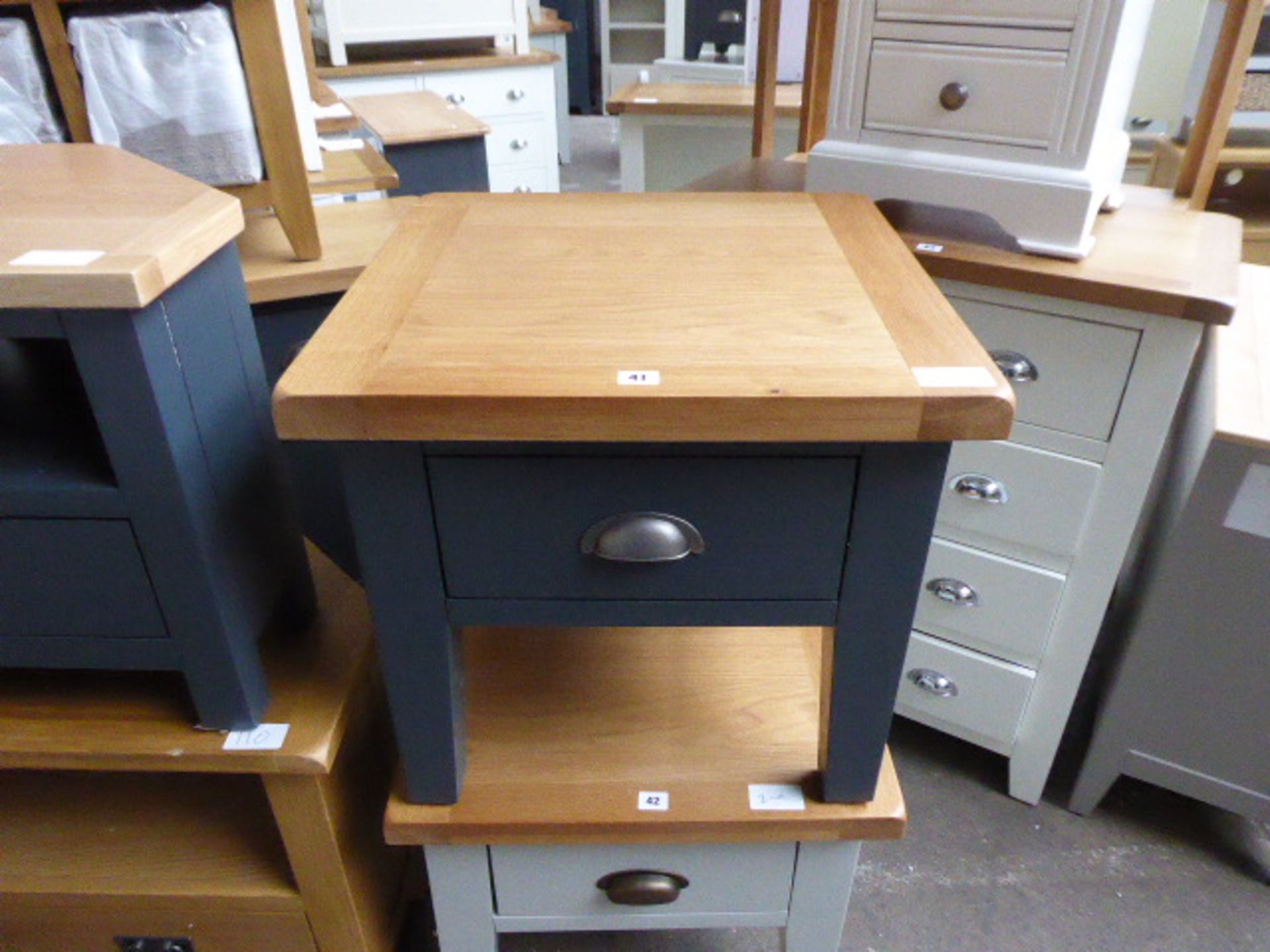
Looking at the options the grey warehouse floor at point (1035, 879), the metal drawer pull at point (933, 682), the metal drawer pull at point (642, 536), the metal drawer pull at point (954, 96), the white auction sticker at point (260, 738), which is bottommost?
the grey warehouse floor at point (1035, 879)

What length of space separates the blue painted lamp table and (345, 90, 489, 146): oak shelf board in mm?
1291

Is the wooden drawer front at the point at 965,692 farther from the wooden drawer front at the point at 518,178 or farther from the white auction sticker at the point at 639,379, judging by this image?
the wooden drawer front at the point at 518,178

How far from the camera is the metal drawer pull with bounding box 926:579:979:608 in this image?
118 cm

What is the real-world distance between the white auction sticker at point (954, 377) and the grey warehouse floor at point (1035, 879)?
2.72ft

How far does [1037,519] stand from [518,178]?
2788 mm

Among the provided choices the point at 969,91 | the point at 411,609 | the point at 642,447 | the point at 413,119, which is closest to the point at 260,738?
the point at 411,609

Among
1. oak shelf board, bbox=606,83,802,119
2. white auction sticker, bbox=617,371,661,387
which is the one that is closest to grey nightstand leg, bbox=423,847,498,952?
white auction sticker, bbox=617,371,661,387

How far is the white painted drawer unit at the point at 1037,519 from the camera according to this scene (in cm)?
97

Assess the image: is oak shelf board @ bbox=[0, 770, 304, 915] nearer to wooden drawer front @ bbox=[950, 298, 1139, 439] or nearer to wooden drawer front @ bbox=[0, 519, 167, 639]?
wooden drawer front @ bbox=[0, 519, 167, 639]

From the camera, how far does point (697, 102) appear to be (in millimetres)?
2521

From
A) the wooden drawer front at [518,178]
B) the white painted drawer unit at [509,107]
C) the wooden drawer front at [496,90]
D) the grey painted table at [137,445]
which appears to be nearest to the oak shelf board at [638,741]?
the grey painted table at [137,445]

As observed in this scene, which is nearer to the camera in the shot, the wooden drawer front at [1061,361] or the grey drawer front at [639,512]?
the grey drawer front at [639,512]

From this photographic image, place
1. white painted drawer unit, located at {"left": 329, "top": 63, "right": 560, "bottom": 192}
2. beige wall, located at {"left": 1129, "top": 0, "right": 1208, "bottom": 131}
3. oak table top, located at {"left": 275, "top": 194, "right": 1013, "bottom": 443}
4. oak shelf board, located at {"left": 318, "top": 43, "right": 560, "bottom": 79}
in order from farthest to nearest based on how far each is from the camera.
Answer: white painted drawer unit, located at {"left": 329, "top": 63, "right": 560, "bottom": 192}, oak shelf board, located at {"left": 318, "top": 43, "right": 560, "bottom": 79}, beige wall, located at {"left": 1129, "top": 0, "right": 1208, "bottom": 131}, oak table top, located at {"left": 275, "top": 194, "right": 1013, "bottom": 443}

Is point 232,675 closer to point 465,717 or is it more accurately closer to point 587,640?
point 465,717
